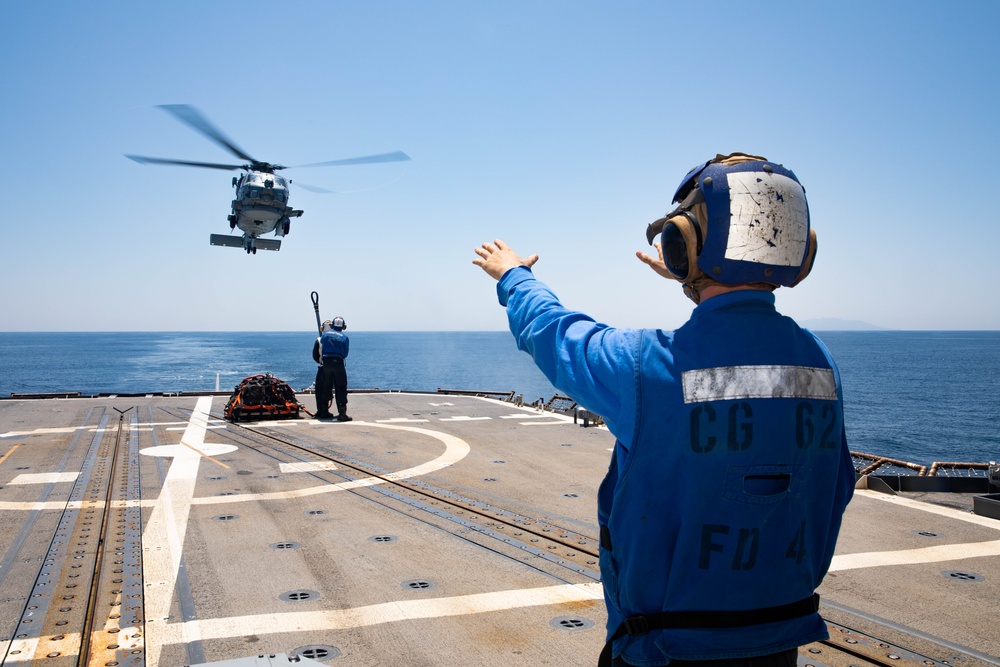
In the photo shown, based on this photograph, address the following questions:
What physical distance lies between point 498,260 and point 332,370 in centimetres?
1394

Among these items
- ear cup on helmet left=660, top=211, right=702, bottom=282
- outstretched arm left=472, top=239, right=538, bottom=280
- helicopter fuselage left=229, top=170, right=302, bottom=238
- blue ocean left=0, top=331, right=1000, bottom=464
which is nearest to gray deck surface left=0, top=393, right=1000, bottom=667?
outstretched arm left=472, top=239, right=538, bottom=280

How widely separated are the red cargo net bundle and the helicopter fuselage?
7.23m

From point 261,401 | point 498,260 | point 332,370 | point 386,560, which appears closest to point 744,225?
point 498,260

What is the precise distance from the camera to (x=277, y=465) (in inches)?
412

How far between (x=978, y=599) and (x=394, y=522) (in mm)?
5236

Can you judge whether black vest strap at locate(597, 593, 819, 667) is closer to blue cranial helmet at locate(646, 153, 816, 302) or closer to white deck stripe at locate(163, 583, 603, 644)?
blue cranial helmet at locate(646, 153, 816, 302)

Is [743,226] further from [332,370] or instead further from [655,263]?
[332,370]

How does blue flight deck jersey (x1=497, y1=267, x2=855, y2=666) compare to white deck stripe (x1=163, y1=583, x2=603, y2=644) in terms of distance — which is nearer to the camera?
blue flight deck jersey (x1=497, y1=267, x2=855, y2=666)

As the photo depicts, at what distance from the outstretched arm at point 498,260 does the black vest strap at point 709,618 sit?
3.80ft

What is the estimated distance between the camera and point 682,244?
1.98m

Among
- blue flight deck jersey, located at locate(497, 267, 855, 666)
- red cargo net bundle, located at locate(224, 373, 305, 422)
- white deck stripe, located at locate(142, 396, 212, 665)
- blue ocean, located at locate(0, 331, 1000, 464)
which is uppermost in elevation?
blue flight deck jersey, located at locate(497, 267, 855, 666)

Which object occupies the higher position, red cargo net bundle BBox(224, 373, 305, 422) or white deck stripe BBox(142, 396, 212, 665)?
red cargo net bundle BBox(224, 373, 305, 422)

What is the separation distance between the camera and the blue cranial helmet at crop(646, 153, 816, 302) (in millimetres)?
1858

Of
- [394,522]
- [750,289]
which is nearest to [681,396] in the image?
[750,289]
